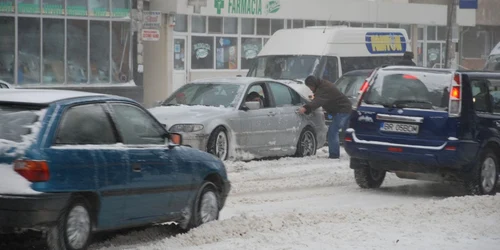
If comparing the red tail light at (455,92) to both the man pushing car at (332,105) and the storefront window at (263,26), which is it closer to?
the man pushing car at (332,105)

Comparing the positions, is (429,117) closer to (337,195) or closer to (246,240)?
(337,195)

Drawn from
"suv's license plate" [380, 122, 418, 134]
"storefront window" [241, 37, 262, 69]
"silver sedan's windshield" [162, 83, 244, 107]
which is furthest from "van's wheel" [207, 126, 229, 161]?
"storefront window" [241, 37, 262, 69]

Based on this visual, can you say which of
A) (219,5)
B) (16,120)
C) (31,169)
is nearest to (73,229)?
(31,169)

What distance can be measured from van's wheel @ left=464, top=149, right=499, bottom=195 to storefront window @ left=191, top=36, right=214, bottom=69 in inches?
893

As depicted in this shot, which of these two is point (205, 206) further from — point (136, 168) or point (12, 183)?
point (12, 183)

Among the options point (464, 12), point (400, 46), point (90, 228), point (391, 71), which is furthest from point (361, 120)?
point (464, 12)

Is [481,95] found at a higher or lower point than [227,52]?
higher

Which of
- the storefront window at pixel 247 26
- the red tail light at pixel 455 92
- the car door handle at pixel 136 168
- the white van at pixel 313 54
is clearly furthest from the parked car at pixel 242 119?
the storefront window at pixel 247 26

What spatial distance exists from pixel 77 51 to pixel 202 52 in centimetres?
662

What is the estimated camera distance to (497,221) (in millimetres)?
10844

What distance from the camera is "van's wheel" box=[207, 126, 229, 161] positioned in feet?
54.5

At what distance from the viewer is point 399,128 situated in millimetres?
13750

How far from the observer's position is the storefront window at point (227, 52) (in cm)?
3706

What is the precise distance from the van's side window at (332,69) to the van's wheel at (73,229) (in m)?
17.1
